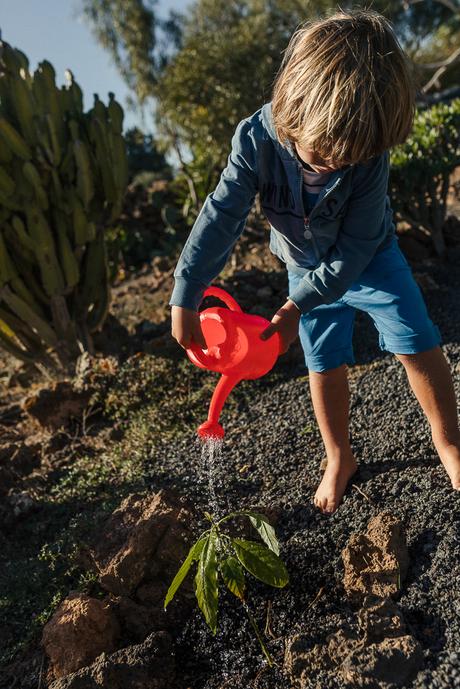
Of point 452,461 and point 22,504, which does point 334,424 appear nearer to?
point 452,461

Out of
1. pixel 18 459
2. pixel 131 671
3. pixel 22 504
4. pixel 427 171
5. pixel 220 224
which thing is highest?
pixel 427 171

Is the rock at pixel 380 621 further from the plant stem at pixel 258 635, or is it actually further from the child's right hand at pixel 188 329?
the child's right hand at pixel 188 329

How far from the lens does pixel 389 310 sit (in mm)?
2031

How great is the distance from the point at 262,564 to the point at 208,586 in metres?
0.16

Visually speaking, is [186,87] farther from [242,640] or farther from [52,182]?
[242,640]

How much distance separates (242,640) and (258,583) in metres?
0.18

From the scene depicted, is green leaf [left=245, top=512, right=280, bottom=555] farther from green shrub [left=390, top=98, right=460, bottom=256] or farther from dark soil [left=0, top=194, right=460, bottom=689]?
green shrub [left=390, top=98, right=460, bottom=256]

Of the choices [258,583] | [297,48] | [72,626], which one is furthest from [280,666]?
[297,48]

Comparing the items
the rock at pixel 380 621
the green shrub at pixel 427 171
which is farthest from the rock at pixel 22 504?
the green shrub at pixel 427 171

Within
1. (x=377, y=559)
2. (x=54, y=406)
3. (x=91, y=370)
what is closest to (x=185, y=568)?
(x=377, y=559)

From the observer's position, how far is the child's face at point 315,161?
174 centimetres

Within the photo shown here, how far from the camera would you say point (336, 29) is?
1685mm

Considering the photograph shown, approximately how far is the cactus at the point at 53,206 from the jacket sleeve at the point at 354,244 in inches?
84.9

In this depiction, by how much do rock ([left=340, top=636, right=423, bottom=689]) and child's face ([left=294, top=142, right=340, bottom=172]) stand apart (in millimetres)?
1167
